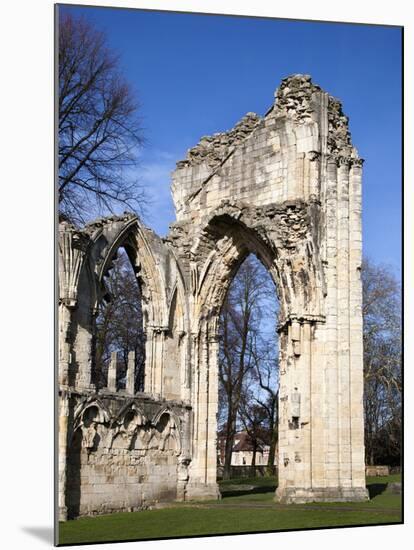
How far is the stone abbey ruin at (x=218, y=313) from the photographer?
1568cm

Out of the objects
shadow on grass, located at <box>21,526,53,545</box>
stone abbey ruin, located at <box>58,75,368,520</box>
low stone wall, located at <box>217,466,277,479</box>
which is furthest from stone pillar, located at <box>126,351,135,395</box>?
low stone wall, located at <box>217,466,277,479</box>

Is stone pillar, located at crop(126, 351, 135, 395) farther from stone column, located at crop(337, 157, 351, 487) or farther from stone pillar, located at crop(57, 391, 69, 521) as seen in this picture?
stone column, located at crop(337, 157, 351, 487)

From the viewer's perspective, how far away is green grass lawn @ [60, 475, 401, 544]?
41.3 feet

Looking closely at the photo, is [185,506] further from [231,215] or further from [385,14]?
[385,14]

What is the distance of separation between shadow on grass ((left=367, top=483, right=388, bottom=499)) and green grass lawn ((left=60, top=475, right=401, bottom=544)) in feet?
0.65

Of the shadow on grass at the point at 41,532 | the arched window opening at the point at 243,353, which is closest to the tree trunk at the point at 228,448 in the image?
the arched window opening at the point at 243,353

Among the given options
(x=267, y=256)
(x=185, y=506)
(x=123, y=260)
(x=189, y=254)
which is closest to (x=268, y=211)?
(x=267, y=256)

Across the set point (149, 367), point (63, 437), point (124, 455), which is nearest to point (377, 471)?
point (149, 367)

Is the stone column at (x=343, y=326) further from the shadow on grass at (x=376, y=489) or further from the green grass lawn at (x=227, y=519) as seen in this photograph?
the green grass lawn at (x=227, y=519)

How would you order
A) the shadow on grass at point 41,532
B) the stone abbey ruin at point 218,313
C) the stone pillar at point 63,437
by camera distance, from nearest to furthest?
the shadow on grass at point 41,532, the stone pillar at point 63,437, the stone abbey ruin at point 218,313

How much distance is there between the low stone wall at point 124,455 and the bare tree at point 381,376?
17.2ft

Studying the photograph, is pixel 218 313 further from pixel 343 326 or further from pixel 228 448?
pixel 228 448

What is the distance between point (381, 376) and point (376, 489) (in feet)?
17.5

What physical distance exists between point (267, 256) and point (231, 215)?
3.37 ft
